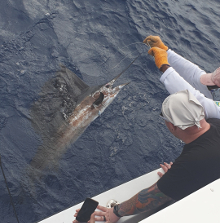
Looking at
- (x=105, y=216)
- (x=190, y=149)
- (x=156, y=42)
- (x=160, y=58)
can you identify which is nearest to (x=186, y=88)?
(x=160, y=58)

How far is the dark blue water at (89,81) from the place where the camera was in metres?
3.29

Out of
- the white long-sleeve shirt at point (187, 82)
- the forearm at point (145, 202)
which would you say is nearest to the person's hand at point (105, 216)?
the forearm at point (145, 202)

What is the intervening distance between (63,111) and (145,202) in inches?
95.7

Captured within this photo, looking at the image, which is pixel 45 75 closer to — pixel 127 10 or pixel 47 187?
pixel 47 187

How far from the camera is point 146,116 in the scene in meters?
4.56

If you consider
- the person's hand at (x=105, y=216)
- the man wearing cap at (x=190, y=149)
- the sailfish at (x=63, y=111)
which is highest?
the sailfish at (x=63, y=111)

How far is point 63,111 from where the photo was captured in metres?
4.09

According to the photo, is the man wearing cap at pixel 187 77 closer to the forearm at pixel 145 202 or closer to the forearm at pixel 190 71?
the forearm at pixel 190 71

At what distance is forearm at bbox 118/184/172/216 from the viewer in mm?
2164

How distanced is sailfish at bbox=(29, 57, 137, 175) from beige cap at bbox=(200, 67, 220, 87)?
1840 millimetres

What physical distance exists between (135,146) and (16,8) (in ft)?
14.7

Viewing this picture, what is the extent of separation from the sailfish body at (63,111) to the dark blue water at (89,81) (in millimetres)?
138

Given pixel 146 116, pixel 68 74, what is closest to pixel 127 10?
pixel 68 74

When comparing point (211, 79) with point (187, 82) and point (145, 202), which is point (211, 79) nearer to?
point (187, 82)
